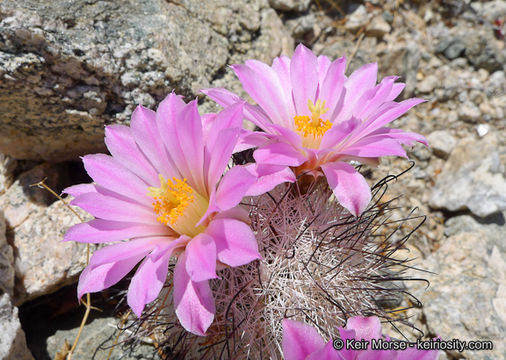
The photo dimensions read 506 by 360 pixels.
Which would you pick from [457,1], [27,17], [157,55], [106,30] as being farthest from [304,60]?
[457,1]

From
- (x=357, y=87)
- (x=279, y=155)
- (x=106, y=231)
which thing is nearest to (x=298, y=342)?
(x=279, y=155)

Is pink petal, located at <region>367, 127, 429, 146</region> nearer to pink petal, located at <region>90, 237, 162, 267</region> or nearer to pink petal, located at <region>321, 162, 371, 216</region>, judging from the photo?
pink petal, located at <region>321, 162, 371, 216</region>

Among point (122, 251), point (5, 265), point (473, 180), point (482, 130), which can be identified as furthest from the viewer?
point (482, 130)

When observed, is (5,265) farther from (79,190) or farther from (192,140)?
(192,140)

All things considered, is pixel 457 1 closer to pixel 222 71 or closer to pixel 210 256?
pixel 222 71

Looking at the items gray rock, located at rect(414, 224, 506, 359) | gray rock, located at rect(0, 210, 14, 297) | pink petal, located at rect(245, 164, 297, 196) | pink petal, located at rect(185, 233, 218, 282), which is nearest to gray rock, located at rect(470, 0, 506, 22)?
gray rock, located at rect(414, 224, 506, 359)
